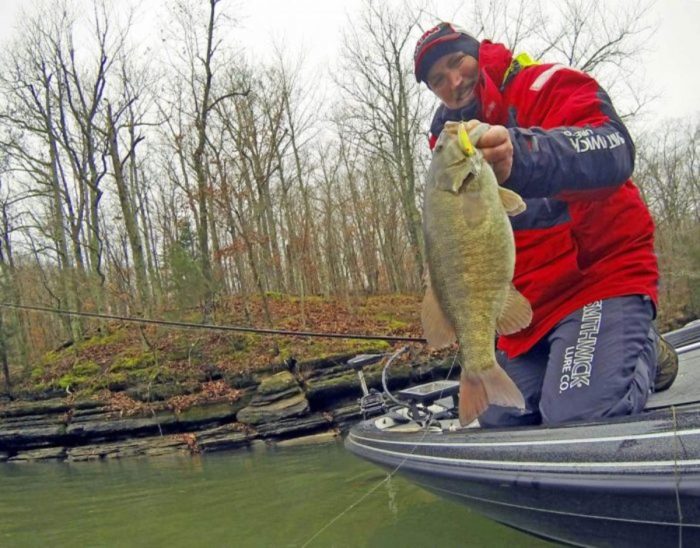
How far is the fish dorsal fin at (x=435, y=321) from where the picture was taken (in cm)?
199

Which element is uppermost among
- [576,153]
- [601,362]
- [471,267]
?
[576,153]

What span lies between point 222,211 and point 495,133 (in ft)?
50.9

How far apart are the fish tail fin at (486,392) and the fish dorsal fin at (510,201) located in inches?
21.8

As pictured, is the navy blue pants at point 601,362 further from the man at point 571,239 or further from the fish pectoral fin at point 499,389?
the fish pectoral fin at point 499,389

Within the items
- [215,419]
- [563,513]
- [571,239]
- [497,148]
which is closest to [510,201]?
[497,148]

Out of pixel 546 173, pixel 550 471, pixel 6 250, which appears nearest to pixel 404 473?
pixel 550 471

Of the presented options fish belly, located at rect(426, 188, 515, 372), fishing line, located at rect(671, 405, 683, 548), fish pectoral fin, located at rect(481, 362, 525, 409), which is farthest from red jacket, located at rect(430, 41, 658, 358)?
fishing line, located at rect(671, 405, 683, 548)

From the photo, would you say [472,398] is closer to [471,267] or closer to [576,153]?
[471,267]

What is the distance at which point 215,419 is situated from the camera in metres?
11.6

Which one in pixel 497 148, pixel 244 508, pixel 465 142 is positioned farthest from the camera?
pixel 244 508

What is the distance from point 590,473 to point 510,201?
105 centimetres

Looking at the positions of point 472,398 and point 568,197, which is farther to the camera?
point 568,197

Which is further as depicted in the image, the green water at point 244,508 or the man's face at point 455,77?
the green water at point 244,508

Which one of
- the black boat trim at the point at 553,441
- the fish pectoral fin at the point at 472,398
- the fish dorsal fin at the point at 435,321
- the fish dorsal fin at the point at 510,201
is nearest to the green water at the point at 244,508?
the black boat trim at the point at 553,441
